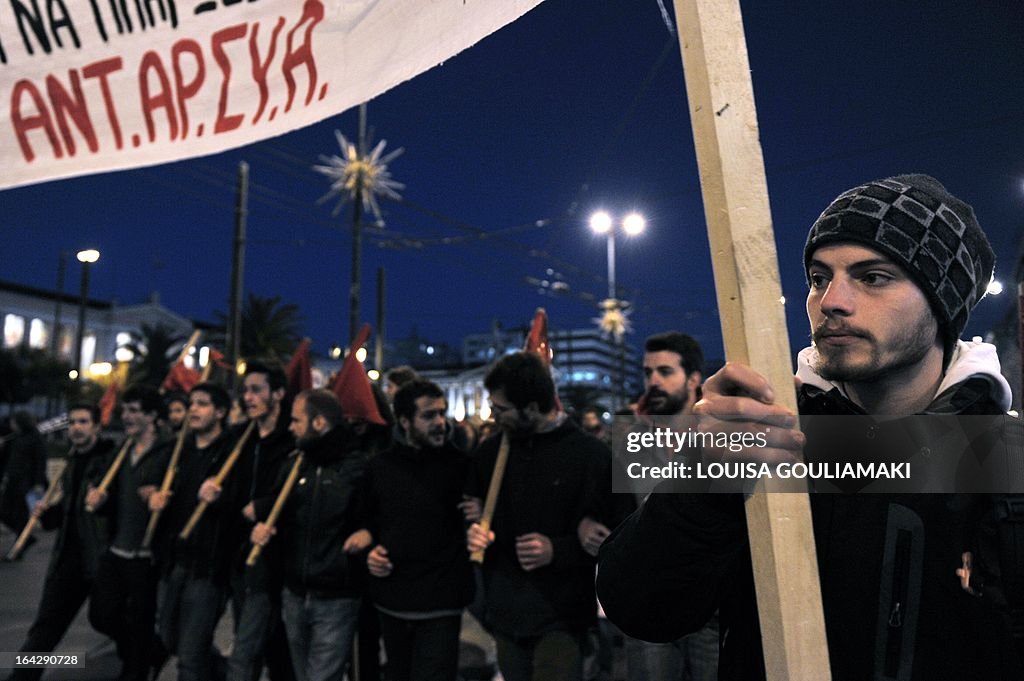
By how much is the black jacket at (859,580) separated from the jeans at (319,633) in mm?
3546

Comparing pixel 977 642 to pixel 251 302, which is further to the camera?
pixel 251 302

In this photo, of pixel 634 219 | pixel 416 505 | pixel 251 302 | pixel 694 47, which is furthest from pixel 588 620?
pixel 251 302

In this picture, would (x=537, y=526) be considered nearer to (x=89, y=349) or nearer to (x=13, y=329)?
(x=13, y=329)

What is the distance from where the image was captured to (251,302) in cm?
4038

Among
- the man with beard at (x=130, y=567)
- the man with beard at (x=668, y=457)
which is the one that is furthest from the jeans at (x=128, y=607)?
the man with beard at (x=668, y=457)

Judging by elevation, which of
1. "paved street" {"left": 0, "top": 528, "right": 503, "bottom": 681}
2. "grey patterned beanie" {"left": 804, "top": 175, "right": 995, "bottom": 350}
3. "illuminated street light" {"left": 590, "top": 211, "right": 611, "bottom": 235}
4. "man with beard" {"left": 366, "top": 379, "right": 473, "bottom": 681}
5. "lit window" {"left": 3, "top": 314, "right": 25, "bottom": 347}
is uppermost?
"lit window" {"left": 3, "top": 314, "right": 25, "bottom": 347}

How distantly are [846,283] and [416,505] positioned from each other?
136 inches

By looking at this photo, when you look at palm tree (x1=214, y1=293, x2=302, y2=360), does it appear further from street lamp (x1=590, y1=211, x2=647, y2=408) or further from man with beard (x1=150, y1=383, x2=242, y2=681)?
man with beard (x1=150, y1=383, x2=242, y2=681)

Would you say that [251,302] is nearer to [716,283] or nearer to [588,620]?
[588,620]

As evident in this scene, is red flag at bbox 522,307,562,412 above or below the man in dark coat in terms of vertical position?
above

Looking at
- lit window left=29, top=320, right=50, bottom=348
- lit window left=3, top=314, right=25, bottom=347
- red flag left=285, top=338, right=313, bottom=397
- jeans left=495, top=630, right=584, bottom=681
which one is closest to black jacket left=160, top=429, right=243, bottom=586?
red flag left=285, top=338, right=313, bottom=397

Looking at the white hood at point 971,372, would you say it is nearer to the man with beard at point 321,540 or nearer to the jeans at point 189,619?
the man with beard at point 321,540

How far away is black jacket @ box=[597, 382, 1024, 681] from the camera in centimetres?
131

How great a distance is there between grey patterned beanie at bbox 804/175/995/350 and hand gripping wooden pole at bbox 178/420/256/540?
481 cm
